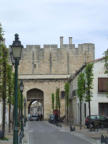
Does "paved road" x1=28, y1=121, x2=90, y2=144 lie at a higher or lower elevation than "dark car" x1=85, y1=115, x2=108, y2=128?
lower

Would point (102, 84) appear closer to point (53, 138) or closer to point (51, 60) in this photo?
point (53, 138)

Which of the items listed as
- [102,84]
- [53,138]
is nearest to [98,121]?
[102,84]

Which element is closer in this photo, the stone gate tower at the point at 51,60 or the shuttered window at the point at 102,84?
the shuttered window at the point at 102,84

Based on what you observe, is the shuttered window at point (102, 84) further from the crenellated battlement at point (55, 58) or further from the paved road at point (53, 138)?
the crenellated battlement at point (55, 58)

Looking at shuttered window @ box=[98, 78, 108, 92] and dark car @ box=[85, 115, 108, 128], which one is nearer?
dark car @ box=[85, 115, 108, 128]

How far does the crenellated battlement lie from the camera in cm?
7844

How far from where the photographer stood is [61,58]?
78.8 m

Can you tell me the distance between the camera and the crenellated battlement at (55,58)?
257ft

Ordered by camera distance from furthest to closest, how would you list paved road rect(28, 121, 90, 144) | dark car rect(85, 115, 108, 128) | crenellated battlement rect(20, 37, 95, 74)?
crenellated battlement rect(20, 37, 95, 74), dark car rect(85, 115, 108, 128), paved road rect(28, 121, 90, 144)

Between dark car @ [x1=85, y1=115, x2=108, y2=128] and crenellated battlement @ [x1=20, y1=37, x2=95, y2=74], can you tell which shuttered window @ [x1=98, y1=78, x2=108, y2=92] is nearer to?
dark car @ [x1=85, y1=115, x2=108, y2=128]

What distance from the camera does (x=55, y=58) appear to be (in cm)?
7888

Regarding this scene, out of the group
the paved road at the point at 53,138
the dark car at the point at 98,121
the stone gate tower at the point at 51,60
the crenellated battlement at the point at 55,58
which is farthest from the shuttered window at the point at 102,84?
the crenellated battlement at the point at 55,58

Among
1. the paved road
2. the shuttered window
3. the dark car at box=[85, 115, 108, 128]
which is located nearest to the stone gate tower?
the shuttered window

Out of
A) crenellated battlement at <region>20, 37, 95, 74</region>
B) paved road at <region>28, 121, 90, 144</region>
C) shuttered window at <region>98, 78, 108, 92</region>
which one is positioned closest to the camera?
paved road at <region>28, 121, 90, 144</region>
